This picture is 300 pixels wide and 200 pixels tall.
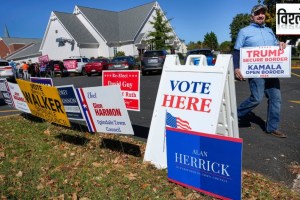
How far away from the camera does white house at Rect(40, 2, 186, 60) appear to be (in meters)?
45.5

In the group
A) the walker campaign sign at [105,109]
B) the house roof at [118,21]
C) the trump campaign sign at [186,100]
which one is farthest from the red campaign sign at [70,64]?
the trump campaign sign at [186,100]

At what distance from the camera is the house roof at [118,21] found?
153ft

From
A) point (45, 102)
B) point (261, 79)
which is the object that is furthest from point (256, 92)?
point (45, 102)

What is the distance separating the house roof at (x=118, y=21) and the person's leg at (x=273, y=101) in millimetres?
41390

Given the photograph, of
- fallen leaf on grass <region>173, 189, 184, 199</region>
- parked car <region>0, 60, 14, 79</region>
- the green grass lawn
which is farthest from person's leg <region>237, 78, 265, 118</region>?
parked car <region>0, 60, 14, 79</region>

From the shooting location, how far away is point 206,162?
3227 millimetres

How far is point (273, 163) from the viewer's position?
443cm

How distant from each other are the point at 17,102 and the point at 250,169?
19.3ft

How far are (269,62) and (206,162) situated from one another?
3.06 metres

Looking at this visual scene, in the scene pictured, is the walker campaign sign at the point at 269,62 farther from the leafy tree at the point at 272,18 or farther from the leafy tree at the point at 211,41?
the leafy tree at the point at 211,41

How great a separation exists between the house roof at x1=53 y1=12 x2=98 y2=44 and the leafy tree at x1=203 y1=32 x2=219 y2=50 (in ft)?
159

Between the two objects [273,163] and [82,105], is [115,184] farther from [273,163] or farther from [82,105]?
[273,163]

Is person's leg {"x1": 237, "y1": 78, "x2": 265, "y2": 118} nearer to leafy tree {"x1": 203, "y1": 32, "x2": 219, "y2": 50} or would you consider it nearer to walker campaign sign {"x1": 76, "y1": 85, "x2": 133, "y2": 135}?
walker campaign sign {"x1": 76, "y1": 85, "x2": 133, "y2": 135}

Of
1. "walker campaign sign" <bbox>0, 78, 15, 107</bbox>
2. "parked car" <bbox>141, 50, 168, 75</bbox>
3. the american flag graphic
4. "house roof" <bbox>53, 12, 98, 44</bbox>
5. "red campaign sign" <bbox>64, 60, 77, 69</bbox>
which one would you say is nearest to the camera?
the american flag graphic
